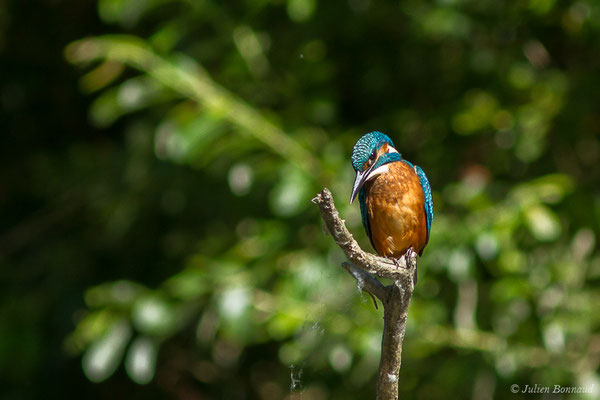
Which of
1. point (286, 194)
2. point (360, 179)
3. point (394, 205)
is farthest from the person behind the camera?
point (286, 194)

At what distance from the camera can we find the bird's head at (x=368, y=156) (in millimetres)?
1145

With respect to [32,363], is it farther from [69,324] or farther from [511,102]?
[511,102]

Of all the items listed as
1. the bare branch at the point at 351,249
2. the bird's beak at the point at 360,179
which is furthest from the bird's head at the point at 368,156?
the bare branch at the point at 351,249

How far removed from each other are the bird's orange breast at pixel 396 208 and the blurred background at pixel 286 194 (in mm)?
1235

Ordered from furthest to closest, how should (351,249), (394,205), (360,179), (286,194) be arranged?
(286,194), (394,205), (360,179), (351,249)

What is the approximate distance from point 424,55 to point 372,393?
1784 mm

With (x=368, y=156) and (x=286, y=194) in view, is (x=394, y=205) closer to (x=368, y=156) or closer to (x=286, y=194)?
(x=368, y=156)

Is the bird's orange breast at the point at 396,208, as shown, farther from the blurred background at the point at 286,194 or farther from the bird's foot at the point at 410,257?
the blurred background at the point at 286,194

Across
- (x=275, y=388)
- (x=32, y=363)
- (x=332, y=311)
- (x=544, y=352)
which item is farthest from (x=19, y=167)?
(x=332, y=311)

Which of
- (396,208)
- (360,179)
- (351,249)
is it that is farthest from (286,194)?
(351,249)

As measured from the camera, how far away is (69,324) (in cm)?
443

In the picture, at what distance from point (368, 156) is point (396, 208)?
139 millimetres

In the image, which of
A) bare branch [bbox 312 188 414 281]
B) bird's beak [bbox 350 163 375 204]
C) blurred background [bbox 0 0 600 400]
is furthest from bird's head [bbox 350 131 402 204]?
blurred background [bbox 0 0 600 400]

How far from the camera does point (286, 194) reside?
119 inches
